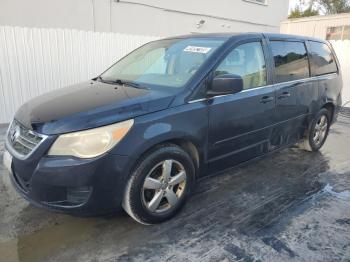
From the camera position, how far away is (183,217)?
10.3ft

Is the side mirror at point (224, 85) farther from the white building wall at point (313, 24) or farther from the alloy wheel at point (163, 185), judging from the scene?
the white building wall at point (313, 24)

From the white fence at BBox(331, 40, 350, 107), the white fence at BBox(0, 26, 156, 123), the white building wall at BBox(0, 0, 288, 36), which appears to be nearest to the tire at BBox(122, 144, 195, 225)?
the white fence at BBox(0, 26, 156, 123)

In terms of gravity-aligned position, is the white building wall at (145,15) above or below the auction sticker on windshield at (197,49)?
above

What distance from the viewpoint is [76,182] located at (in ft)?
8.14

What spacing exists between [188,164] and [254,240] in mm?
873

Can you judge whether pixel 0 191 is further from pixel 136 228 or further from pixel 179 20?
pixel 179 20

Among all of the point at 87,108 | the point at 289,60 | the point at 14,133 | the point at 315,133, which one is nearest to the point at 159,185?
the point at 87,108

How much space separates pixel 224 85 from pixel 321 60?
8.39 feet

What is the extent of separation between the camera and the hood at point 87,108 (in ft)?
8.29

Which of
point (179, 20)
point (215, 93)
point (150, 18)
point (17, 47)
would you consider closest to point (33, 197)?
point (215, 93)

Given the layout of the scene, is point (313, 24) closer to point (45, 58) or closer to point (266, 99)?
point (45, 58)

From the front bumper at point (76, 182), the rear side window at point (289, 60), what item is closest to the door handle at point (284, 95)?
the rear side window at point (289, 60)

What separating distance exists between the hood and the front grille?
0.05 metres

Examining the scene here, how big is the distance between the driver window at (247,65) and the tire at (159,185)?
99 centimetres
